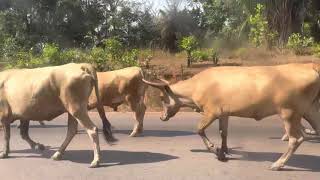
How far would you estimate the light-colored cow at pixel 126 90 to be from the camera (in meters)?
12.2

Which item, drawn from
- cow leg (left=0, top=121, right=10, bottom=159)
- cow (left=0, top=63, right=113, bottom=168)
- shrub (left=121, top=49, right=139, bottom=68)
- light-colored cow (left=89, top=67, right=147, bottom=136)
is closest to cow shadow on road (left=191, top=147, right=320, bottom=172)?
cow (left=0, top=63, right=113, bottom=168)

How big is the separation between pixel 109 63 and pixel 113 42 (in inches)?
41.1

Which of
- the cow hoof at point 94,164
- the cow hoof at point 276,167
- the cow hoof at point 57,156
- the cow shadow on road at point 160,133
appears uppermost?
the cow hoof at point 276,167

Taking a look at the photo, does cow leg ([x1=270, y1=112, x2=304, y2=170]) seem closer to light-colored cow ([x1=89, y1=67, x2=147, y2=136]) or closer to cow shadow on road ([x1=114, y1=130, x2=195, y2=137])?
cow shadow on road ([x1=114, y1=130, x2=195, y2=137])

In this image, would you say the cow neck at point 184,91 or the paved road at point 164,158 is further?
the cow neck at point 184,91

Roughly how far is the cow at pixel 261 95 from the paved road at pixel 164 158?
0.42 metres

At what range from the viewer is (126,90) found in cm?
1223

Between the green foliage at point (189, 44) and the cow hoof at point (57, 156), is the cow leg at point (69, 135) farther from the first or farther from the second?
the green foliage at point (189, 44)

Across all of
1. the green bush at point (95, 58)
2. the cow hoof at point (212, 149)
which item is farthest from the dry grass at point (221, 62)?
the cow hoof at point (212, 149)

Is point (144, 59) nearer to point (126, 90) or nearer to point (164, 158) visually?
point (126, 90)

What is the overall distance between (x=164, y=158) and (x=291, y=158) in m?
1.98

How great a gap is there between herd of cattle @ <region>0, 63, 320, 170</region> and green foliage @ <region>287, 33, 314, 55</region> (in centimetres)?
1538

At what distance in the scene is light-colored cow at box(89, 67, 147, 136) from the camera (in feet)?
40.0

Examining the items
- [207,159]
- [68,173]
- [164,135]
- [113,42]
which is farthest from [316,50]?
[68,173]
